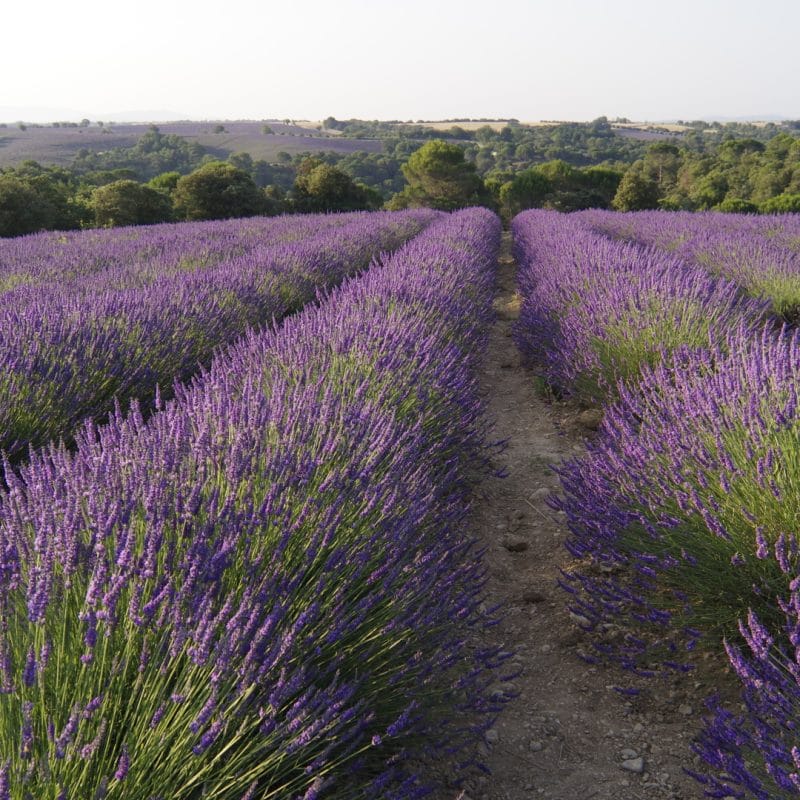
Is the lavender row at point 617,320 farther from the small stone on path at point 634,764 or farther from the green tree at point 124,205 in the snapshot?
the green tree at point 124,205

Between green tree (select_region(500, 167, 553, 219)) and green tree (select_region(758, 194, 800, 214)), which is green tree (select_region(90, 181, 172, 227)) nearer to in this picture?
green tree (select_region(500, 167, 553, 219))

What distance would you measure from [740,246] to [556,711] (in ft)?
22.7

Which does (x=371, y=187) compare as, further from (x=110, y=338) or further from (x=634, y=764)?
(x=634, y=764)

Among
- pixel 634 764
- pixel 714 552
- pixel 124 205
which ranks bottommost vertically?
pixel 634 764

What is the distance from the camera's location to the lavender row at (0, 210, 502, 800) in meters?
0.98

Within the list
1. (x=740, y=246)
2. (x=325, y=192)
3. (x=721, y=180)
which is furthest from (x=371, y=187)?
(x=740, y=246)

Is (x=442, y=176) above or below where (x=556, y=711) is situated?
above

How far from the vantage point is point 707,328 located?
3674mm

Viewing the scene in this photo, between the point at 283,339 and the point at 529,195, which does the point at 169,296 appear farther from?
the point at 529,195

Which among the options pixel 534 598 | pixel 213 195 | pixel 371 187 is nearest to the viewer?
pixel 534 598

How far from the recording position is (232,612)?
48.9 inches

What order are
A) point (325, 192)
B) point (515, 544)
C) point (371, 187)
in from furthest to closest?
point (371, 187), point (325, 192), point (515, 544)

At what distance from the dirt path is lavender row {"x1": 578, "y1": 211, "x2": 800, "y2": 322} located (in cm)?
278

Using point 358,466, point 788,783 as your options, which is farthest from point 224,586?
point 788,783
